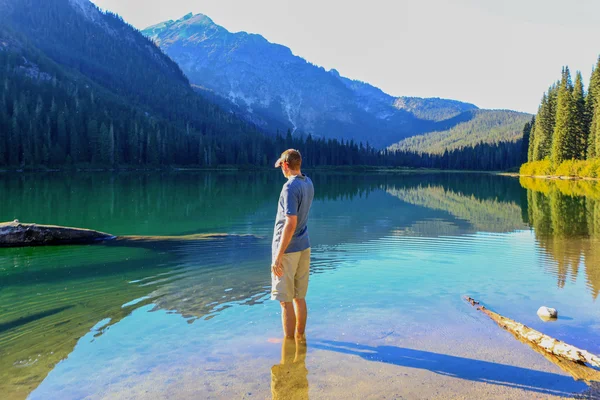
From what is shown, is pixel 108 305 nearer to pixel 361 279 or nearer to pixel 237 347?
pixel 237 347

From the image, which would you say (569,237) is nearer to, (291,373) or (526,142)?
(291,373)

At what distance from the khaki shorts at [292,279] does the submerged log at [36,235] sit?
12096 millimetres

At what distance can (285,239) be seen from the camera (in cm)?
668

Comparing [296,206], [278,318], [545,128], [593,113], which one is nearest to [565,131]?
[593,113]

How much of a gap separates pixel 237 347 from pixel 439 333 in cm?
344

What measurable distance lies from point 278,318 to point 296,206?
2865mm

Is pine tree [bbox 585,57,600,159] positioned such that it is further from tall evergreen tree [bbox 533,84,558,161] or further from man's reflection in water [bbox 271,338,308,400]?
man's reflection in water [bbox 271,338,308,400]

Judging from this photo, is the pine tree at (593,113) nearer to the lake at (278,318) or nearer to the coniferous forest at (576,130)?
the coniferous forest at (576,130)

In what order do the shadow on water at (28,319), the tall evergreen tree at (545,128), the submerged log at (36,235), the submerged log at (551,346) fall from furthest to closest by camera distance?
the tall evergreen tree at (545,128) → the submerged log at (36,235) → the shadow on water at (28,319) → the submerged log at (551,346)

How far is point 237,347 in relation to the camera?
7.12 meters

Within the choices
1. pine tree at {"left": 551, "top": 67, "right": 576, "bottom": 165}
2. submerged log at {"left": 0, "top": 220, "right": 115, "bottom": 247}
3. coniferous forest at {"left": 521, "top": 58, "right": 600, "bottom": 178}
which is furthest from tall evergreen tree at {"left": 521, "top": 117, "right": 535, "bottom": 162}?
submerged log at {"left": 0, "top": 220, "right": 115, "bottom": 247}

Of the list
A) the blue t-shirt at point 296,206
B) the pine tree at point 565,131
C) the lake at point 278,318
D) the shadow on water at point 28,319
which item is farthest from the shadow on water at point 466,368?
the pine tree at point 565,131

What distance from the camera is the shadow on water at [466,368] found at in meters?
5.95

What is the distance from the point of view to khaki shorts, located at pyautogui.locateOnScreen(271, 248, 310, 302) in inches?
274
